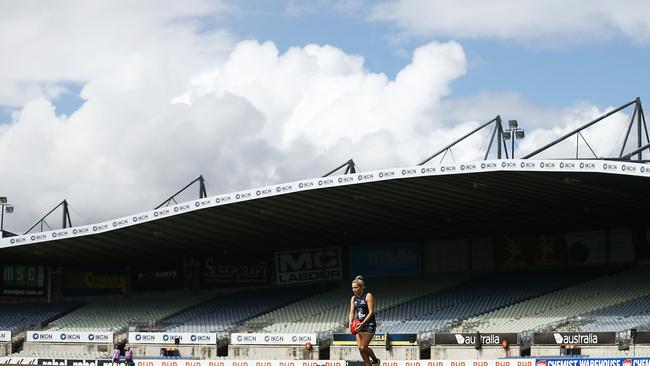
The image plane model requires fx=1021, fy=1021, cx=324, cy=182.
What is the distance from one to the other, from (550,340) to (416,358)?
18.7ft

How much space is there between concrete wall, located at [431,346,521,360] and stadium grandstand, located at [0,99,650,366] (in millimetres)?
130

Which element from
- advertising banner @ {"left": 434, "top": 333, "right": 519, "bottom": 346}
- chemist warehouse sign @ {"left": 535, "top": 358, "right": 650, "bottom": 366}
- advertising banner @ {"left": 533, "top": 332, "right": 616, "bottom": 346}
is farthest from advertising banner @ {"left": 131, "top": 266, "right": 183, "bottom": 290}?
chemist warehouse sign @ {"left": 535, "top": 358, "right": 650, "bottom": 366}

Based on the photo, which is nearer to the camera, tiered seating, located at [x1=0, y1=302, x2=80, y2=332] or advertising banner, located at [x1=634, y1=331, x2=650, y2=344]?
advertising banner, located at [x1=634, y1=331, x2=650, y2=344]

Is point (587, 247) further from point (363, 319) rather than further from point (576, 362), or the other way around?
point (363, 319)

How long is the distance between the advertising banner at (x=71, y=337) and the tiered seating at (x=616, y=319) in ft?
72.1

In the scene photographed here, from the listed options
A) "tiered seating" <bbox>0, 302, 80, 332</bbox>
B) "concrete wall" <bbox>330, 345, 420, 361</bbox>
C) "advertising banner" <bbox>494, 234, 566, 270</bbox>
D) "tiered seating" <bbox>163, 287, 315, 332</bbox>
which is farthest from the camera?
"tiered seating" <bbox>0, 302, 80, 332</bbox>

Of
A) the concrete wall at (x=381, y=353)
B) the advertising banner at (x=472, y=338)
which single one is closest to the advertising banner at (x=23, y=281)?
the concrete wall at (x=381, y=353)

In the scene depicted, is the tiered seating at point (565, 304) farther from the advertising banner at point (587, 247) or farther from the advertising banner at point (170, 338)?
the advertising banner at point (170, 338)

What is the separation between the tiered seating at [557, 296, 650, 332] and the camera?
38625mm

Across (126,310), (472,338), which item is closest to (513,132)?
(472,338)

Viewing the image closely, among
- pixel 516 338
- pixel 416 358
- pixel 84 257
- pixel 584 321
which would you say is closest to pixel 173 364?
pixel 416 358

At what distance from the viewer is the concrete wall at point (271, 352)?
143ft

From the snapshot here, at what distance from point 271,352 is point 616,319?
14628 millimetres

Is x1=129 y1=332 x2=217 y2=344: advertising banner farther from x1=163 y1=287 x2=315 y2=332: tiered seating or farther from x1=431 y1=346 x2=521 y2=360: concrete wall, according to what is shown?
x1=431 y1=346 x2=521 y2=360: concrete wall
